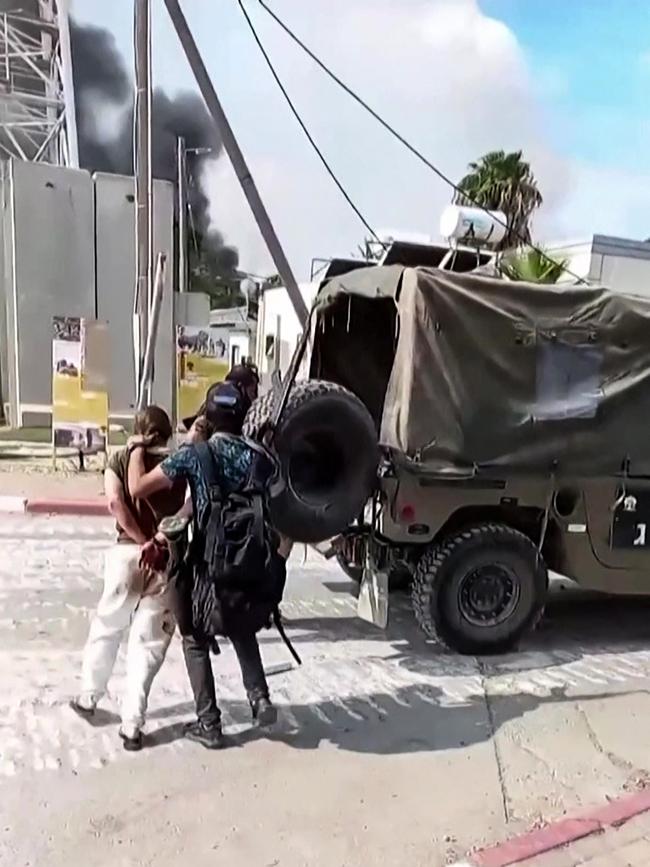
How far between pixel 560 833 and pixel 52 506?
7.84m

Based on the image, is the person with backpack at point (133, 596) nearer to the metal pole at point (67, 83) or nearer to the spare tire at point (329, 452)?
the spare tire at point (329, 452)

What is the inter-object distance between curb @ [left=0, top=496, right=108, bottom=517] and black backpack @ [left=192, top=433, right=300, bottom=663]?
20.9 feet

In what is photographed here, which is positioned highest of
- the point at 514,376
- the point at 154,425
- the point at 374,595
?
the point at 514,376

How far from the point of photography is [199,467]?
4066 mm

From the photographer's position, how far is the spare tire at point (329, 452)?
5324 mm

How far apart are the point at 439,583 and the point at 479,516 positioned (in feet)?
1.86

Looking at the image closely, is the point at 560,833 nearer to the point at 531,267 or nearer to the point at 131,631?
the point at 131,631

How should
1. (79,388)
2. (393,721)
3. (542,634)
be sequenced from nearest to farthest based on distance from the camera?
(393,721), (542,634), (79,388)

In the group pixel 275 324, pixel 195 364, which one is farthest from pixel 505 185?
pixel 195 364

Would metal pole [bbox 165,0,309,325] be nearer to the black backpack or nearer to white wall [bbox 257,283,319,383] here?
the black backpack

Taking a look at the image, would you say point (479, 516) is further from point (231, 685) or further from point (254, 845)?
point (254, 845)

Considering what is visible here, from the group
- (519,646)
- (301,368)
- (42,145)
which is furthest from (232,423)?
(42,145)

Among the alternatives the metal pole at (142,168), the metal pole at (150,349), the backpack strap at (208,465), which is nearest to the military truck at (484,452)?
the backpack strap at (208,465)

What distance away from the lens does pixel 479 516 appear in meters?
5.82
